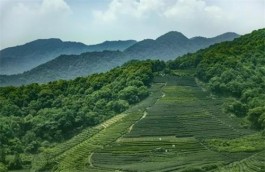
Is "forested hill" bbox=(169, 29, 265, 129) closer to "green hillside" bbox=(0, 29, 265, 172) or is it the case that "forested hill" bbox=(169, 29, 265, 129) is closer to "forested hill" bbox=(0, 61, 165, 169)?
"green hillside" bbox=(0, 29, 265, 172)

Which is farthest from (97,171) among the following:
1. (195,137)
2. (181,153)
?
(195,137)

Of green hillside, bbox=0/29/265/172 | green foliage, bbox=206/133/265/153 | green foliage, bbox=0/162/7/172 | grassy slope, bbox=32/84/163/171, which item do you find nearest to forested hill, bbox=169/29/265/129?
green hillside, bbox=0/29/265/172

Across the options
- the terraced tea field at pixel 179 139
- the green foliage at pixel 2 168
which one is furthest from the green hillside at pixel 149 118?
the green foliage at pixel 2 168

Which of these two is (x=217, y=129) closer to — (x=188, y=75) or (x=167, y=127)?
(x=167, y=127)

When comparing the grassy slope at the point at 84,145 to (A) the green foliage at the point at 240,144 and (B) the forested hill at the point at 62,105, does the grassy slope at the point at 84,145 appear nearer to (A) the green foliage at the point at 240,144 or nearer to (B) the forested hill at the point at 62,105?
(B) the forested hill at the point at 62,105

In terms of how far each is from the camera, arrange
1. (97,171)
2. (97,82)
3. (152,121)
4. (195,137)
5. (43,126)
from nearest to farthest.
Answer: (97,171) < (195,137) < (152,121) < (43,126) < (97,82)
